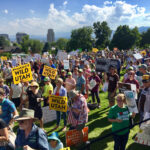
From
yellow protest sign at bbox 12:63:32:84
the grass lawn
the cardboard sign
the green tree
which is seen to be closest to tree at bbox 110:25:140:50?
the green tree

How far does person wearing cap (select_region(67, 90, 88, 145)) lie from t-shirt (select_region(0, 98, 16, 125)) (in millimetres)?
1472

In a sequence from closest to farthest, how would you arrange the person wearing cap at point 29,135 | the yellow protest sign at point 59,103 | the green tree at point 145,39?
the person wearing cap at point 29,135 < the yellow protest sign at point 59,103 < the green tree at point 145,39

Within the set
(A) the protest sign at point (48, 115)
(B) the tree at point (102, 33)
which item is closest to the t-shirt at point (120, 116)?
(A) the protest sign at point (48, 115)

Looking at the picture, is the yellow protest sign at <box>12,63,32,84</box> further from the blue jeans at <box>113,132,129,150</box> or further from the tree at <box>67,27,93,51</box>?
the tree at <box>67,27,93,51</box>

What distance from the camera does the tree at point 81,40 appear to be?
79.0 meters

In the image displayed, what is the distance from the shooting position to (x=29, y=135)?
8.43 ft

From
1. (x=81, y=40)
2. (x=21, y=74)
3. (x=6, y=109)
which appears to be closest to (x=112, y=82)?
(x=21, y=74)

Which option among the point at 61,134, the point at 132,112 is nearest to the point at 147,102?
the point at 132,112

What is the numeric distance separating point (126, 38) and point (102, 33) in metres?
13.4

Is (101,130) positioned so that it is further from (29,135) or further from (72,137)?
(29,135)

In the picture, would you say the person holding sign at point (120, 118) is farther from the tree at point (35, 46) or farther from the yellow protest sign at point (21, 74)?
the tree at point (35, 46)

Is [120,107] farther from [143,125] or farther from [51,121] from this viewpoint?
[51,121]

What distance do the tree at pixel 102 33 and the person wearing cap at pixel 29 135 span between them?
71.1 metres

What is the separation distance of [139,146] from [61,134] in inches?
97.1
